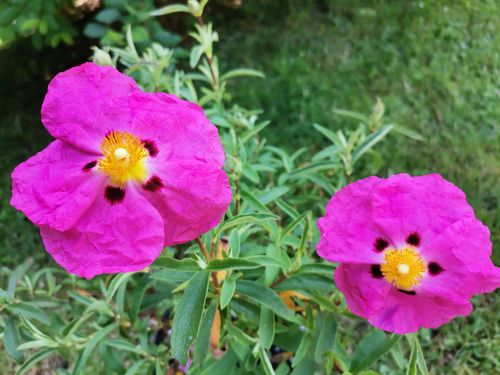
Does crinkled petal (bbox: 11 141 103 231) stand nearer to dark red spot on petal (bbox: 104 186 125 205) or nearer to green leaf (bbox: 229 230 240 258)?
dark red spot on petal (bbox: 104 186 125 205)

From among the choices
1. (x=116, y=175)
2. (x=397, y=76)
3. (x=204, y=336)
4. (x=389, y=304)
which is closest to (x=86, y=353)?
(x=204, y=336)

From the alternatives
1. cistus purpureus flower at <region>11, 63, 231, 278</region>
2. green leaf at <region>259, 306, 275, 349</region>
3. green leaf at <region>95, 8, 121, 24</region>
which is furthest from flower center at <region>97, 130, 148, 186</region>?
green leaf at <region>95, 8, 121, 24</region>

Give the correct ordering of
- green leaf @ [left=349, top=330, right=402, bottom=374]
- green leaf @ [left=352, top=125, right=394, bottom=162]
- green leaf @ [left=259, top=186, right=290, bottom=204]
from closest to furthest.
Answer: green leaf @ [left=349, top=330, right=402, bottom=374] → green leaf @ [left=259, top=186, right=290, bottom=204] → green leaf @ [left=352, top=125, right=394, bottom=162]

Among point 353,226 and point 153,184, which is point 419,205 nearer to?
point 353,226

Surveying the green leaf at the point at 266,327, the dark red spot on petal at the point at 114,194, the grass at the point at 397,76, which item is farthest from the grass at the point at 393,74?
the dark red spot on petal at the point at 114,194

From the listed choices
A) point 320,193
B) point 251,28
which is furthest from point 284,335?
point 251,28

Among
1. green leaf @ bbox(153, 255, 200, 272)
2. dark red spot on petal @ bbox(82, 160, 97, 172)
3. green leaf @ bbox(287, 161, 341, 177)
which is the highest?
dark red spot on petal @ bbox(82, 160, 97, 172)
